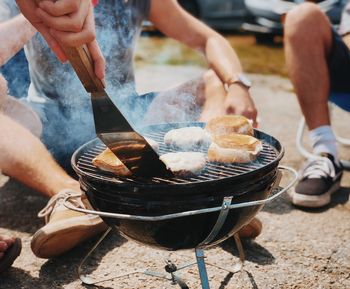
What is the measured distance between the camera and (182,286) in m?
1.98

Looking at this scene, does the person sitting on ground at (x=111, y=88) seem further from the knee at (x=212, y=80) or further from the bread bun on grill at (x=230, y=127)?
the bread bun on grill at (x=230, y=127)

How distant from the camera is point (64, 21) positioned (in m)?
1.47

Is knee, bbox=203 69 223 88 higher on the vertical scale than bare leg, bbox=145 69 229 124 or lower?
higher

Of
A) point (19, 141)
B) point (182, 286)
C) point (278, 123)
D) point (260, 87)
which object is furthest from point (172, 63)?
point (182, 286)

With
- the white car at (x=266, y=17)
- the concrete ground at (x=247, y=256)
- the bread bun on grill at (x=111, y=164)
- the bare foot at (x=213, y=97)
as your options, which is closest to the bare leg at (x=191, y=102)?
the bare foot at (x=213, y=97)

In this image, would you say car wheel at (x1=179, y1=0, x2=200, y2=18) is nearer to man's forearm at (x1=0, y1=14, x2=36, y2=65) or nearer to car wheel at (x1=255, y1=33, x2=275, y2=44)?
car wheel at (x1=255, y1=33, x2=275, y2=44)

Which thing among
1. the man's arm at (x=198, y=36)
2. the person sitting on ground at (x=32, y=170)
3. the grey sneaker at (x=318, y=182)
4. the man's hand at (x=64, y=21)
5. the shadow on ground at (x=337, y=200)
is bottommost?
the shadow on ground at (x=337, y=200)

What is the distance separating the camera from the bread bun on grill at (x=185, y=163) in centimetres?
172

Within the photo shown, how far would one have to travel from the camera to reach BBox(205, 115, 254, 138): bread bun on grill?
6.73 feet

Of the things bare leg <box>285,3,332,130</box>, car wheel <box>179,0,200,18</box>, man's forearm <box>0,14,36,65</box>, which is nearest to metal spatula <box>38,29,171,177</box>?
man's forearm <box>0,14,36,65</box>

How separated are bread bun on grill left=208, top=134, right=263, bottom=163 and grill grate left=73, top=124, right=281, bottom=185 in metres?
0.03

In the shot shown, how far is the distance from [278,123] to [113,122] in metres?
3.31

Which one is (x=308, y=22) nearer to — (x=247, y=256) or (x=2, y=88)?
(x=247, y=256)

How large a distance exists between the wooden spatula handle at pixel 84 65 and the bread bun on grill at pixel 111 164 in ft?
0.97
